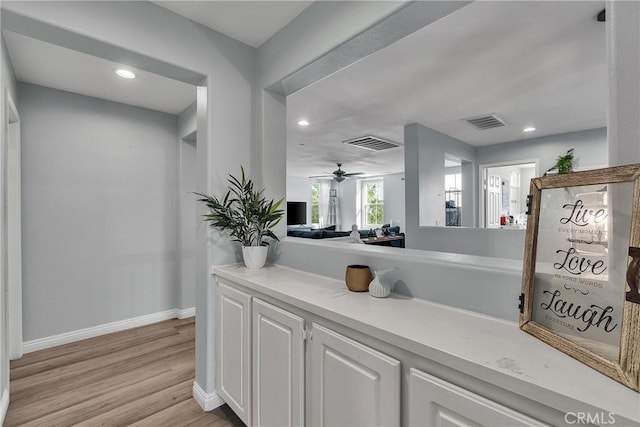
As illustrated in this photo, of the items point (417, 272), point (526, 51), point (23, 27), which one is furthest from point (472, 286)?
point (23, 27)

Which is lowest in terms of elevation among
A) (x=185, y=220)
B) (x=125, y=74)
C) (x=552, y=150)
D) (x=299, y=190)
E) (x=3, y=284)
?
(x=3, y=284)

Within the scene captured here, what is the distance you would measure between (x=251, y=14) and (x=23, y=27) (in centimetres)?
115

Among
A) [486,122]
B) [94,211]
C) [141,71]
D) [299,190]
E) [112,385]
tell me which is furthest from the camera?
[299,190]

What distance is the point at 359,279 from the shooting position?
1.37 m

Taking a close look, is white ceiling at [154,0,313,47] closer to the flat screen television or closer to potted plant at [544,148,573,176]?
potted plant at [544,148,573,176]

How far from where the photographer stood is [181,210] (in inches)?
141

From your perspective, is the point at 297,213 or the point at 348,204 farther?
the point at 348,204

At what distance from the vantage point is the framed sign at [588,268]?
2.09ft

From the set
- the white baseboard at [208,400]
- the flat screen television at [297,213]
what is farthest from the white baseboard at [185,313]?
the flat screen television at [297,213]

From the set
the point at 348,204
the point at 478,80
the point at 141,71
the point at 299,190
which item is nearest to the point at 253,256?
the point at 141,71

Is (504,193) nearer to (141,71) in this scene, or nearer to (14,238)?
(141,71)

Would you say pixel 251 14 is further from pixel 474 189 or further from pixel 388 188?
pixel 388 188

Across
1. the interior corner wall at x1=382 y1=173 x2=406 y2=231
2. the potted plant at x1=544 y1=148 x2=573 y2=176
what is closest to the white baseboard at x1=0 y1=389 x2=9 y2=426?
the potted plant at x1=544 y1=148 x2=573 y2=176

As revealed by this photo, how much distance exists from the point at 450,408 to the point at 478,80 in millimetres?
2914
